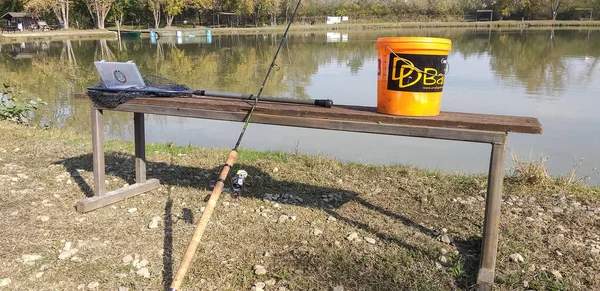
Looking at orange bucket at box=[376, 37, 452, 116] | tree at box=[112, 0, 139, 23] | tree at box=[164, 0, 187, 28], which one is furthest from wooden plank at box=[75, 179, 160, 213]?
tree at box=[112, 0, 139, 23]

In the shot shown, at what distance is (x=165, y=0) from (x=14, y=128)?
47.4 m

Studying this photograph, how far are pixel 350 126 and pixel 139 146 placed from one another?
89.1 inches

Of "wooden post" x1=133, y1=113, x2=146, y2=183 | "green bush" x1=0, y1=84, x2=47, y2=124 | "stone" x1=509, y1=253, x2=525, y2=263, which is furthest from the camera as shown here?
"green bush" x1=0, y1=84, x2=47, y2=124

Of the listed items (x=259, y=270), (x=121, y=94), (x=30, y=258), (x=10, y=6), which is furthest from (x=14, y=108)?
(x=10, y=6)

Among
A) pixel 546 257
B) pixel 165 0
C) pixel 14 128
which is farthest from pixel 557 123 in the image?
pixel 165 0

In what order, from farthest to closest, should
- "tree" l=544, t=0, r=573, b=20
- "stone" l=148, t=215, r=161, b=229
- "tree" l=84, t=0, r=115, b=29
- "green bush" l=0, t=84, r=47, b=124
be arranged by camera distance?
"tree" l=544, t=0, r=573, b=20 → "tree" l=84, t=0, r=115, b=29 → "green bush" l=0, t=84, r=47, b=124 → "stone" l=148, t=215, r=161, b=229

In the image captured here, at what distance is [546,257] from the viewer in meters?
3.10

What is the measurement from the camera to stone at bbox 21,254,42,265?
121 inches

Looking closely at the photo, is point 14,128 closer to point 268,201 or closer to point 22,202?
point 22,202

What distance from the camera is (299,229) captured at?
3559 mm

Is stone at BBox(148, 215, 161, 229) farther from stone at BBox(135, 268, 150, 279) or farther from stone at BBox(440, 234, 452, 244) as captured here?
stone at BBox(440, 234, 452, 244)

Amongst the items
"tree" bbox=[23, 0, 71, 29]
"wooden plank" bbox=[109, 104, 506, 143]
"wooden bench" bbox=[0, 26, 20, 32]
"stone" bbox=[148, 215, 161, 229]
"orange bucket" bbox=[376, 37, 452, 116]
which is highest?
"tree" bbox=[23, 0, 71, 29]

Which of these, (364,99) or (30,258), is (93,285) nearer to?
(30,258)

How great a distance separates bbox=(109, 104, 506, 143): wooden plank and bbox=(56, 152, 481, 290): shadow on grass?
859 mm
